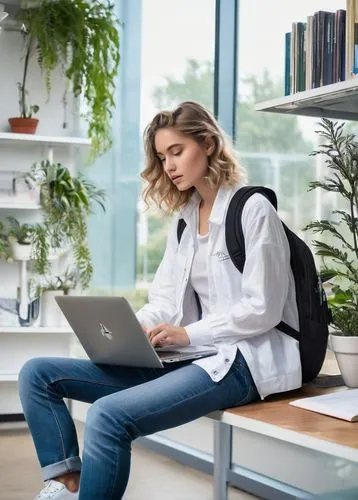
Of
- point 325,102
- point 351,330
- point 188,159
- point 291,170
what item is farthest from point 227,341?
point 291,170

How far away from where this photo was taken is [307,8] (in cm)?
307

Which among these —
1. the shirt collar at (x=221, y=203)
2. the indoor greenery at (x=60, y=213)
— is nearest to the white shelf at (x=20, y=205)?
the indoor greenery at (x=60, y=213)

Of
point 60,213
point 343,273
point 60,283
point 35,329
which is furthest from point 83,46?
point 343,273

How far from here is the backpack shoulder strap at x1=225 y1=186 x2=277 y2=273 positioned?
8.05ft

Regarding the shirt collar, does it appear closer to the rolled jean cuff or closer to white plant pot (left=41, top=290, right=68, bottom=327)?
the rolled jean cuff

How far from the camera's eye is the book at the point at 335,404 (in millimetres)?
2178

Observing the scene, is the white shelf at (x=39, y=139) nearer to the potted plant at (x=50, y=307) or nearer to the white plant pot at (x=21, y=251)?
the white plant pot at (x=21, y=251)

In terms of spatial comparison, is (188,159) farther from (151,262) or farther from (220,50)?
(151,262)

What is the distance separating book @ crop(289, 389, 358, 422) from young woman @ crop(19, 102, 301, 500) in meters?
0.11

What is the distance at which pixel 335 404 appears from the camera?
7.42 ft

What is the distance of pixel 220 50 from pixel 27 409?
171 cm

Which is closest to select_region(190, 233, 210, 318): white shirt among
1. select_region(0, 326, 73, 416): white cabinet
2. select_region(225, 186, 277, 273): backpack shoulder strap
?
select_region(225, 186, 277, 273): backpack shoulder strap

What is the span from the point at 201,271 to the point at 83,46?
206cm

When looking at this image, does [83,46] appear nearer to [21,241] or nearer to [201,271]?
[21,241]
